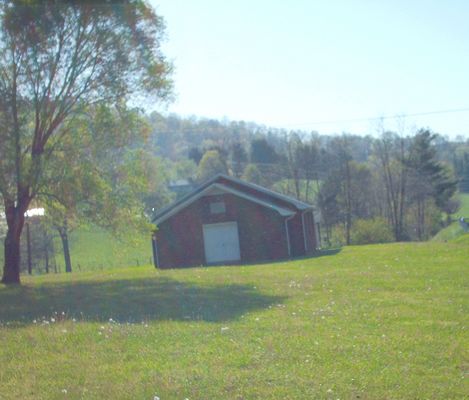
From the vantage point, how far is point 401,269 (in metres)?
21.2

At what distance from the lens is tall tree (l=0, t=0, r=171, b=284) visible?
782 inches

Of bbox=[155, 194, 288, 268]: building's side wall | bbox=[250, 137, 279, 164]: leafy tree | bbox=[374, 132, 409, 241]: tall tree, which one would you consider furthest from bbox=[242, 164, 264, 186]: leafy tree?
bbox=[155, 194, 288, 268]: building's side wall

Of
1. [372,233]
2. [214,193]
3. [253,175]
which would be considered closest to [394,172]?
[253,175]

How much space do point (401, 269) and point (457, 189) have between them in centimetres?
4696

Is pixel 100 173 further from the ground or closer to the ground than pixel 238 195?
further from the ground

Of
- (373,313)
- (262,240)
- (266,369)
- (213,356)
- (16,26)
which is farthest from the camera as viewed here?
(262,240)

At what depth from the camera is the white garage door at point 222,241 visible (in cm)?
3622

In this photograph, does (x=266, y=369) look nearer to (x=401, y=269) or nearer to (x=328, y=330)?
(x=328, y=330)

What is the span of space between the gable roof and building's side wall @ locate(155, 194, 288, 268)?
30 centimetres

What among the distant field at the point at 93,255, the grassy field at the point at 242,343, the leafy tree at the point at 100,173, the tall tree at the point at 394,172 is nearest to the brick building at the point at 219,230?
the distant field at the point at 93,255

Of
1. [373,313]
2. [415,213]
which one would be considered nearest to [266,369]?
[373,313]

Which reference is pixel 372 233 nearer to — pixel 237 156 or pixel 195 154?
pixel 237 156

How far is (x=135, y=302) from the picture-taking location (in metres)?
14.5

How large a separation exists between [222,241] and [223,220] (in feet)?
3.77
